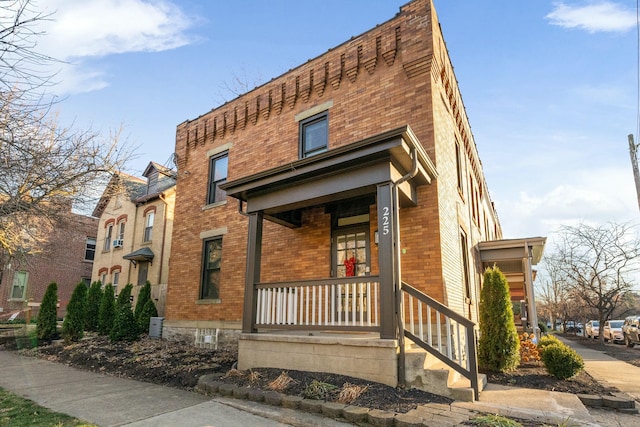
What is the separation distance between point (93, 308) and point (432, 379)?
49.3 feet

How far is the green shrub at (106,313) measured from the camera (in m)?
14.3

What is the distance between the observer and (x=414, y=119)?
8391 millimetres

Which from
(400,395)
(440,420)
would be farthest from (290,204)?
(440,420)

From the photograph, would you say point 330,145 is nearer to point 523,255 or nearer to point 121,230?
point 523,255

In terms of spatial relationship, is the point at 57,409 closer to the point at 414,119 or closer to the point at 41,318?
the point at 414,119

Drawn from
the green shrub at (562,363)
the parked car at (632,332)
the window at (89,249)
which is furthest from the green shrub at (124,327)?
the parked car at (632,332)

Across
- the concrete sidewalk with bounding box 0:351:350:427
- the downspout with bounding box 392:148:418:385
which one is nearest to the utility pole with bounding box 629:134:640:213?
the downspout with bounding box 392:148:418:385

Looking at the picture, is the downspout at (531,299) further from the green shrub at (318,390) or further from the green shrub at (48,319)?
the green shrub at (48,319)

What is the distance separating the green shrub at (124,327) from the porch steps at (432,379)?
9.54m

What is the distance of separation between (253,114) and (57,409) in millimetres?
8516

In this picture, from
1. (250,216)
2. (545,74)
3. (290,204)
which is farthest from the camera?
(545,74)

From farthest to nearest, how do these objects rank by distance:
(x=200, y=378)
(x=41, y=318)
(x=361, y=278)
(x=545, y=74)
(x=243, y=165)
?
(x=41, y=318) < (x=243, y=165) < (x=545, y=74) < (x=200, y=378) < (x=361, y=278)

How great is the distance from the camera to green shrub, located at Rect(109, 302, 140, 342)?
38.8ft

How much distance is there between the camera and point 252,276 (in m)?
7.79
